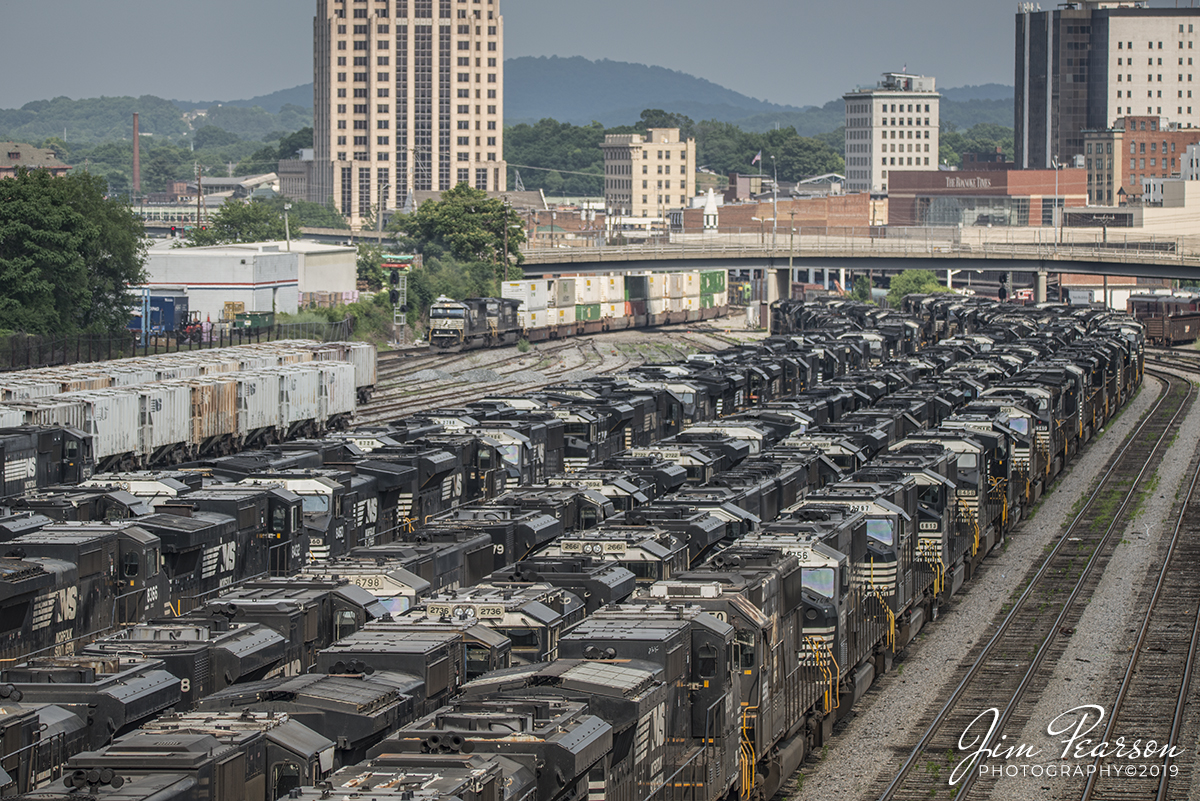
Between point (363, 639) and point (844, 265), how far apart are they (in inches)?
4959

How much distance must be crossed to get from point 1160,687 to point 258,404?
35.5 metres

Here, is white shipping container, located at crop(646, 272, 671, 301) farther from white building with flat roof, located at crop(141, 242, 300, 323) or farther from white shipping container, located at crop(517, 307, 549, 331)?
white building with flat roof, located at crop(141, 242, 300, 323)

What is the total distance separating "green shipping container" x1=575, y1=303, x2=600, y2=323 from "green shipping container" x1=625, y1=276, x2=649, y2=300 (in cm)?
659

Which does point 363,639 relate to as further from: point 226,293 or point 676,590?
point 226,293

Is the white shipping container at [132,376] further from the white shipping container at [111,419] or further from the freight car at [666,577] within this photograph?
the freight car at [666,577]

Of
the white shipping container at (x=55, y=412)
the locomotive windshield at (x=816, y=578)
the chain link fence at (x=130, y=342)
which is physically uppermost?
the chain link fence at (x=130, y=342)

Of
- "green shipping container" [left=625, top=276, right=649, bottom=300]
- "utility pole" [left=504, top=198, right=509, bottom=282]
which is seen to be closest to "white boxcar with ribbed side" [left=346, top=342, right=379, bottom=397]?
"utility pole" [left=504, top=198, right=509, bottom=282]

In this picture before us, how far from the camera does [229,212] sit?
5719 inches

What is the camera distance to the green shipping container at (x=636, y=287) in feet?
419

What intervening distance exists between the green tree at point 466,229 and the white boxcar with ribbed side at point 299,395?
6915 centimetres

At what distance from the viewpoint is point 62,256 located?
3007 inches

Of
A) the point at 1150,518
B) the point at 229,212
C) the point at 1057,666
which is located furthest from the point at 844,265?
the point at 1057,666

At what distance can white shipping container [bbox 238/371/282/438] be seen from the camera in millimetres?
56188

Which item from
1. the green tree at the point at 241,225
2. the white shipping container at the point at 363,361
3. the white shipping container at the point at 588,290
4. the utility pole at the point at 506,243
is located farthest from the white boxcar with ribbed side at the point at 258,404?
the green tree at the point at 241,225
